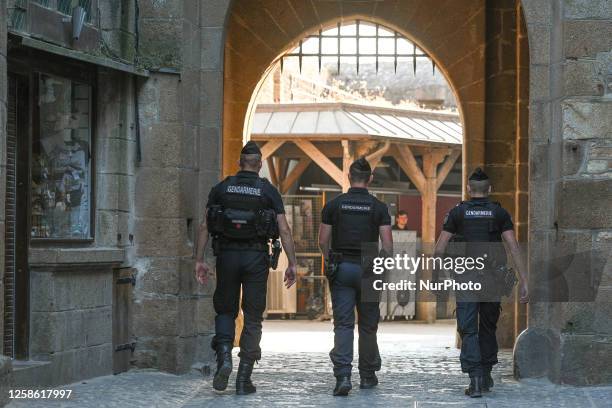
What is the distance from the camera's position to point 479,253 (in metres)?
9.12

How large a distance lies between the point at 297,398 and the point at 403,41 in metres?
9.07

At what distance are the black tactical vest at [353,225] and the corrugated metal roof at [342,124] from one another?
11.7 meters

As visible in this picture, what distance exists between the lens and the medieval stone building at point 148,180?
909 cm

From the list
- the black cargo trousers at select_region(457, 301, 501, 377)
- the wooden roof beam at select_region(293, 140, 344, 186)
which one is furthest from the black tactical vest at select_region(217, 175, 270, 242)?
the wooden roof beam at select_region(293, 140, 344, 186)

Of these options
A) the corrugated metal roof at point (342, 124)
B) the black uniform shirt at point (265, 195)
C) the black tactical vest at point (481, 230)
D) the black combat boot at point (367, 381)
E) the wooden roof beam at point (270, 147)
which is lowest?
the black combat boot at point (367, 381)

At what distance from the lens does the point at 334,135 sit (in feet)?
68.9

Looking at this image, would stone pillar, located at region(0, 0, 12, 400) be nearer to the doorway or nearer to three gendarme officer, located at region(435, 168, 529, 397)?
the doorway

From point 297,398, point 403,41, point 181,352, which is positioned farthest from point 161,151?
point 403,41

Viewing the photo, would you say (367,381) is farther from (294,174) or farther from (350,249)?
(294,174)

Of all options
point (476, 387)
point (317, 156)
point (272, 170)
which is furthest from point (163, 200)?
point (272, 170)

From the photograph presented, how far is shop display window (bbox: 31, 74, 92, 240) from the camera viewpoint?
927 cm

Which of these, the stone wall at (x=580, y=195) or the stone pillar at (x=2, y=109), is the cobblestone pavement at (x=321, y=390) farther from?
the stone pillar at (x=2, y=109)

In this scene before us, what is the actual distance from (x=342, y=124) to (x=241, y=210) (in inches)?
492

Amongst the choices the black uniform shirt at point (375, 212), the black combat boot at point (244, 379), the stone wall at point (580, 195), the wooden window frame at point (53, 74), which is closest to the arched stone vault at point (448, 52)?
the stone wall at point (580, 195)
